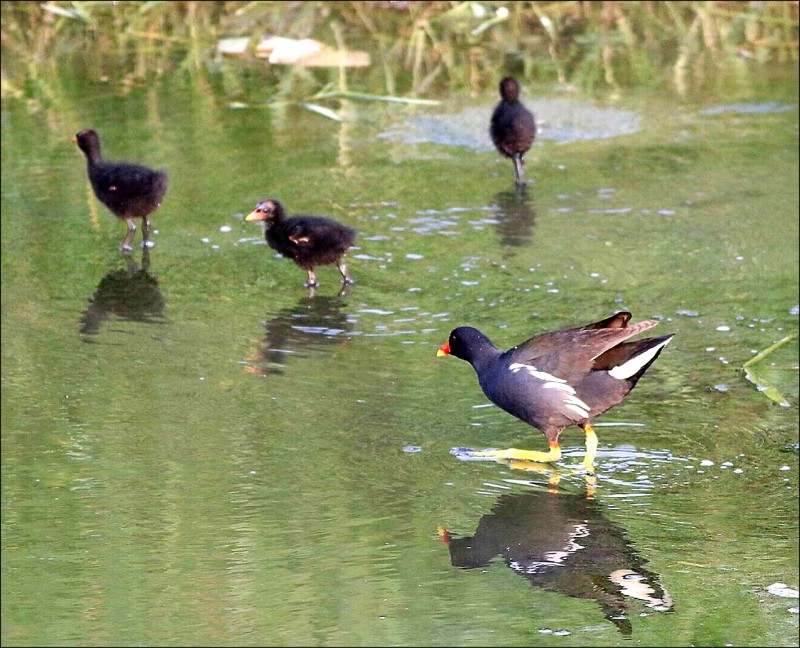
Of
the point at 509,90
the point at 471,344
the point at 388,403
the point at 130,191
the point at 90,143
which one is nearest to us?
the point at 471,344

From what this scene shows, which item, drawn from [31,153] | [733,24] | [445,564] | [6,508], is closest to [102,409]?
[6,508]

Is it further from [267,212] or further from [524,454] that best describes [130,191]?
[524,454]

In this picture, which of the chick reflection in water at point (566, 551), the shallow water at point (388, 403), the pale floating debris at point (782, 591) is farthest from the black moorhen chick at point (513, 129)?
the pale floating debris at point (782, 591)

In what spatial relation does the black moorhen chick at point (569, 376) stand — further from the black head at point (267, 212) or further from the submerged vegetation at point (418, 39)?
A: the submerged vegetation at point (418, 39)

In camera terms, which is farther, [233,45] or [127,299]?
[233,45]

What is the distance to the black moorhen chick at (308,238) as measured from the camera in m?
6.66

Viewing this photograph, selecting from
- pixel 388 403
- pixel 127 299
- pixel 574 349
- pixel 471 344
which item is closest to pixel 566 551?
pixel 574 349

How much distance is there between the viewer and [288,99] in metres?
10.7

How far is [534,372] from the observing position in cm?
480

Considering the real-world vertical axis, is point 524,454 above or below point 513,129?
below

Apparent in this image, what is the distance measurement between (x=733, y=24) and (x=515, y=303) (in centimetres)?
738

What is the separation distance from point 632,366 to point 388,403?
1.03 metres

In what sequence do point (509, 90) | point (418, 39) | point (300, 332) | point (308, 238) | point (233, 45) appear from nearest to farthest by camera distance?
point (300, 332)
point (308, 238)
point (509, 90)
point (418, 39)
point (233, 45)

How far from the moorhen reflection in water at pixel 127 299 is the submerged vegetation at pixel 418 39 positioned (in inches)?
161
